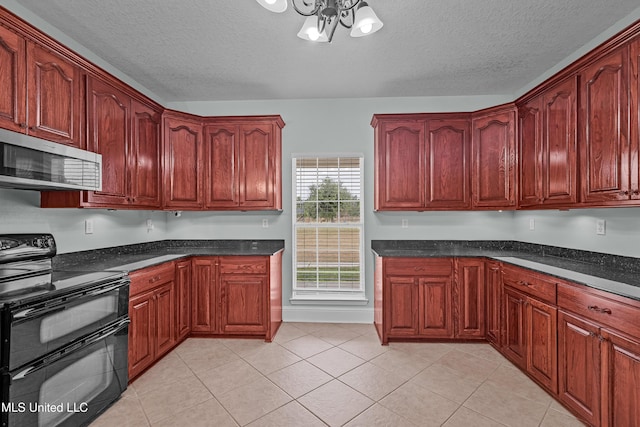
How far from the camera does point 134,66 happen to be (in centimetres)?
282

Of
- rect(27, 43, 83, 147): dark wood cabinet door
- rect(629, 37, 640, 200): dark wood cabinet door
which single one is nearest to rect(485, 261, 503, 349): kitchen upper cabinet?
rect(629, 37, 640, 200): dark wood cabinet door

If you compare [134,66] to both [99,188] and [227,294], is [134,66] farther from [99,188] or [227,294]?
[227,294]

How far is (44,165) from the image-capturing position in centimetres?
173

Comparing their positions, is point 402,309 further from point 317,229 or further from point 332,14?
point 332,14

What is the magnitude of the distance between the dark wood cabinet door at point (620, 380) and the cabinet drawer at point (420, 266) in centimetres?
130

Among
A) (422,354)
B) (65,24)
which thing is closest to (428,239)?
(422,354)

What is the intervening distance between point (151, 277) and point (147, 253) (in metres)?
0.85

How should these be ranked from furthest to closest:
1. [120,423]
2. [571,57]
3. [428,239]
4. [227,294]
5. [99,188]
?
[428,239] → [227,294] → [571,57] → [99,188] → [120,423]

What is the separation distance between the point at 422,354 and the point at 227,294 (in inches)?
80.2

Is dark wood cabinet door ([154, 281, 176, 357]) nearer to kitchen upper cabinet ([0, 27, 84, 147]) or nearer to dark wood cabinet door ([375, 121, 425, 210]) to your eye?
kitchen upper cabinet ([0, 27, 84, 147])

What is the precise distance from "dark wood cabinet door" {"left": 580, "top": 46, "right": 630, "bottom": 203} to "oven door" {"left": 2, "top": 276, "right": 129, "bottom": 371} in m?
3.42

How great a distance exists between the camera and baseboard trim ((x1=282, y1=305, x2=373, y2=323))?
11.6ft

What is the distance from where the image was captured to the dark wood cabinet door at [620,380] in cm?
147

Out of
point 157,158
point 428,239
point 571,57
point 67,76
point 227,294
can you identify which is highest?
point 571,57
